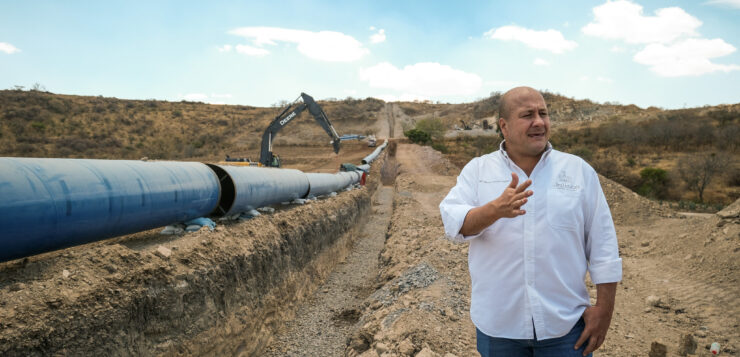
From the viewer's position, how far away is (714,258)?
305 inches

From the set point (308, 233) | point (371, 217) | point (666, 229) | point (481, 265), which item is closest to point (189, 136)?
point (371, 217)

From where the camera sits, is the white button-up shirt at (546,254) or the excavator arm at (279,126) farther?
the excavator arm at (279,126)

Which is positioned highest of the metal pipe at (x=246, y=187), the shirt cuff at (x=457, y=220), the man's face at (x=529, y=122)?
the man's face at (x=529, y=122)

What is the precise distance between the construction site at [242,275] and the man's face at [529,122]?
2.53 metres

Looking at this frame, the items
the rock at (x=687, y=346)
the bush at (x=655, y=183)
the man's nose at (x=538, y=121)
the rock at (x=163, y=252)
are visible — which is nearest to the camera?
the man's nose at (x=538, y=121)

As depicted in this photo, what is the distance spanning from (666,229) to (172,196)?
11901mm

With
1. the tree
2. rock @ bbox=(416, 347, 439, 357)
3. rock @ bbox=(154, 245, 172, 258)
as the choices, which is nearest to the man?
rock @ bbox=(416, 347, 439, 357)

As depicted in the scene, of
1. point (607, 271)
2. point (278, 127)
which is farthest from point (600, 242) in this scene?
point (278, 127)

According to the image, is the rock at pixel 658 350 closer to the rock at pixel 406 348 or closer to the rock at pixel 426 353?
the rock at pixel 426 353

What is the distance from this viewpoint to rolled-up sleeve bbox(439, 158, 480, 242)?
199 centimetres

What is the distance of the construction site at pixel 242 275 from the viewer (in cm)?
372

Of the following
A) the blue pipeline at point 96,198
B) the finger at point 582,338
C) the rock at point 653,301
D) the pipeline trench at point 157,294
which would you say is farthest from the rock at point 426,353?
the rock at point 653,301

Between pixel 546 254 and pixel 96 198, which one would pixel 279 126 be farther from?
pixel 546 254

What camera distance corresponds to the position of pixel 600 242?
6.46 ft
